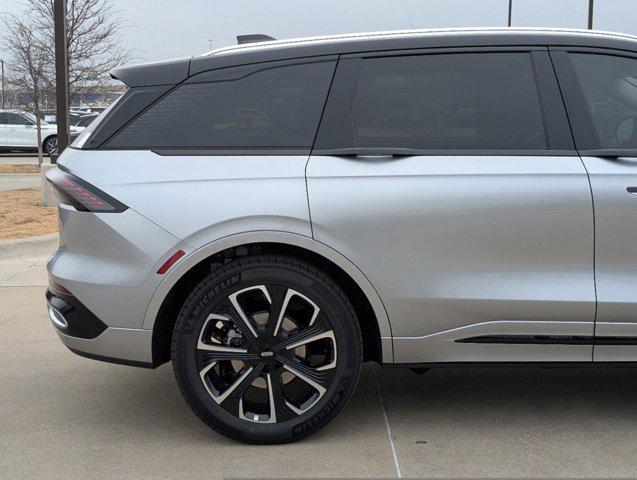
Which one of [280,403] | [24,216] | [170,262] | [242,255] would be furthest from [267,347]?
[24,216]

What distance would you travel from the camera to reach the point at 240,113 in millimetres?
3482

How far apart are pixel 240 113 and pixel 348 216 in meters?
0.68

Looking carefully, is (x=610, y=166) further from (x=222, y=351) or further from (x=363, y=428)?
(x=222, y=351)

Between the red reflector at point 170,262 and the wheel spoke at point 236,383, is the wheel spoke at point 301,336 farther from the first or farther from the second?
the red reflector at point 170,262

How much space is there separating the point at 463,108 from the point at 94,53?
54.5 feet

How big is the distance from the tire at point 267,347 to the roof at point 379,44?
905 mm

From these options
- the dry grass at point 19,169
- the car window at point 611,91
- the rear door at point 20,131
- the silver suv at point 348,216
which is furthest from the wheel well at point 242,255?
the rear door at point 20,131

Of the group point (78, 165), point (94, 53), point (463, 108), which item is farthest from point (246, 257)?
point (94, 53)

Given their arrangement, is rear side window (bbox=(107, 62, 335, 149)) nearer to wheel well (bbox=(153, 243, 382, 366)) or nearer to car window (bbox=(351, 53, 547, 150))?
car window (bbox=(351, 53, 547, 150))

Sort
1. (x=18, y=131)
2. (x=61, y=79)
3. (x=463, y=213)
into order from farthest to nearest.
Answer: (x=18, y=131)
(x=61, y=79)
(x=463, y=213)

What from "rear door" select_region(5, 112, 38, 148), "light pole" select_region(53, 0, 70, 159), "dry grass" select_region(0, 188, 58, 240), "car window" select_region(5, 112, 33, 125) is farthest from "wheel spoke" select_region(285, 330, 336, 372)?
"car window" select_region(5, 112, 33, 125)

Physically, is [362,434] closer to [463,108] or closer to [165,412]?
[165,412]

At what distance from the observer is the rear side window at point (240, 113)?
11.3ft

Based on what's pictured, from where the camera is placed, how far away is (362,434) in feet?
11.8
